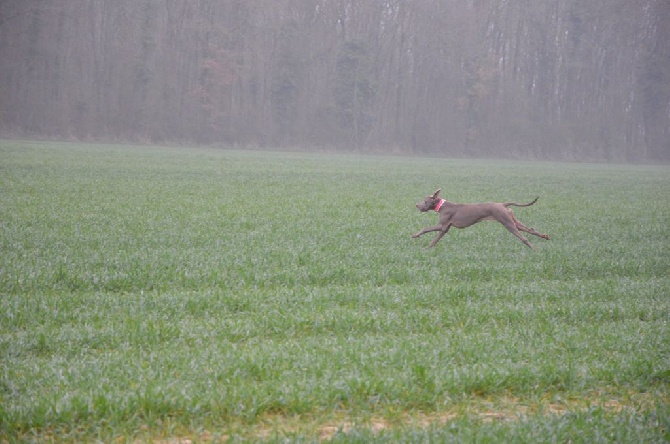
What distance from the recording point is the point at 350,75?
7025 centimetres

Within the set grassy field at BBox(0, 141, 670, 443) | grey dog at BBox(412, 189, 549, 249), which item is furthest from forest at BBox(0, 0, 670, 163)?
grey dog at BBox(412, 189, 549, 249)

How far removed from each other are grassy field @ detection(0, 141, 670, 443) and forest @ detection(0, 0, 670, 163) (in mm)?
47964

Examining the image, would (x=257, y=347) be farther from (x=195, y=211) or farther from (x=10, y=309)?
(x=195, y=211)

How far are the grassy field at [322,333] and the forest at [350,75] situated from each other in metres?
48.0

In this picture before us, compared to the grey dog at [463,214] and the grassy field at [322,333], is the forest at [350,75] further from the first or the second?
the grey dog at [463,214]

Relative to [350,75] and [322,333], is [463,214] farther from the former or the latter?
[350,75]

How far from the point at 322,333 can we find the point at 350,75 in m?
65.4

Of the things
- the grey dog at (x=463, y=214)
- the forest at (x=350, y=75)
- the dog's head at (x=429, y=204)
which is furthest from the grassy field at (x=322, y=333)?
the forest at (x=350, y=75)

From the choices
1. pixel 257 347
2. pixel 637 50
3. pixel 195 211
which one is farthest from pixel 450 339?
pixel 637 50

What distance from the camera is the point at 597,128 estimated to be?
79.2m

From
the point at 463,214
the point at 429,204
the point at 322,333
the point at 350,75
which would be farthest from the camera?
the point at 350,75

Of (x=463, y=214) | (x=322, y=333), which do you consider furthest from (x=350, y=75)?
(x=322, y=333)

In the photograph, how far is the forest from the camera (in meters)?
62.7

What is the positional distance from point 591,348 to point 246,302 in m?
3.24
